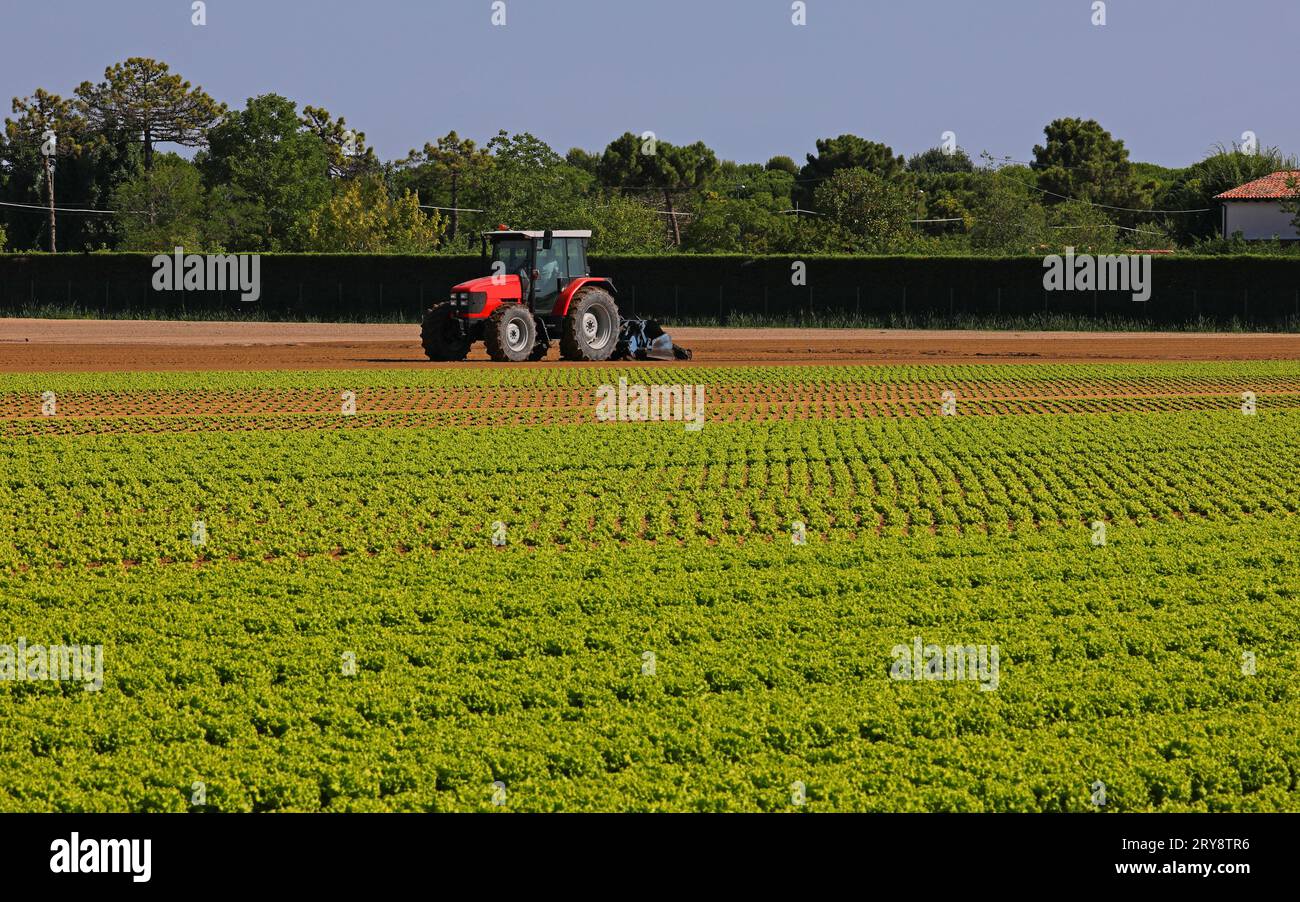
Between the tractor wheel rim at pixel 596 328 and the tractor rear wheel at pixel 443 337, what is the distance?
2.27 metres

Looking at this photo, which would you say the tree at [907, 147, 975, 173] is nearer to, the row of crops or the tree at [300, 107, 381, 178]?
the tree at [300, 107, 381, 178]

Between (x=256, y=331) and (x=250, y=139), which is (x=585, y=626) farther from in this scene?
(x=250, y=139)

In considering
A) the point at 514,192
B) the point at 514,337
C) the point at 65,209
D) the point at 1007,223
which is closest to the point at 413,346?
the point at 514,337

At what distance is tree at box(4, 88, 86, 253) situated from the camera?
307 feet

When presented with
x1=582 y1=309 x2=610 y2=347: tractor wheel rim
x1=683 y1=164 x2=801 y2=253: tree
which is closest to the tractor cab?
x1=582 y1=309 x2=610 y2=347: tractor wheel rim

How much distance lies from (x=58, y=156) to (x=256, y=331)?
188 ft

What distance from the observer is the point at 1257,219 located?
75.1 meters

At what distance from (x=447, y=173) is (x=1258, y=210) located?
49.7 m

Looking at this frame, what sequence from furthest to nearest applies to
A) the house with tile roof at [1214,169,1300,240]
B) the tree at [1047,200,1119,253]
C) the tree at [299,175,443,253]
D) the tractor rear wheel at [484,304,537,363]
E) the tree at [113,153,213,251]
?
the tree at [113,153,213,251], the house with tile roof at [1214,169,1300,240], the tree at [299,175,443,253], the tree at [1047,200,1119,253], the tractor rear wheel at [484,304,537,363]

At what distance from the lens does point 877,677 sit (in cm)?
855

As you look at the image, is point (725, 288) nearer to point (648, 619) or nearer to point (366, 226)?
point (366, 226)

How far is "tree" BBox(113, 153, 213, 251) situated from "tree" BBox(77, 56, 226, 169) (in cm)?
1998

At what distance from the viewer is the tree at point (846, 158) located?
97188 mm
